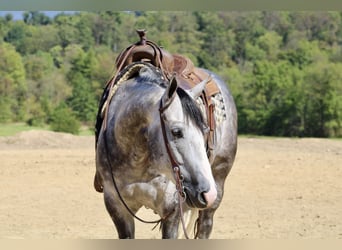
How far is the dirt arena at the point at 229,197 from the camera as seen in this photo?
6418mm

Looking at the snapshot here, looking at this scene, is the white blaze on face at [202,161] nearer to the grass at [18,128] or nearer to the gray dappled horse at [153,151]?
the gray dappled horse at [153,151]

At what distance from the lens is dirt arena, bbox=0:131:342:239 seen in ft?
21.1

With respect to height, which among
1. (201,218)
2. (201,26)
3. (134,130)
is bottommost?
(201,26)

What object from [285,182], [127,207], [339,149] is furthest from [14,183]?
[339,149]

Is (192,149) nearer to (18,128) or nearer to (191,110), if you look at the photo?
(191,110)

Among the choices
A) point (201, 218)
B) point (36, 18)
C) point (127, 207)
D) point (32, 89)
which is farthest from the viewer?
point (36, 18)

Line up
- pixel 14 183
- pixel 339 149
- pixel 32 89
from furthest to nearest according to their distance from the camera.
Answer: pixel 32 89 → pixel 339 149 → pixel 14 183

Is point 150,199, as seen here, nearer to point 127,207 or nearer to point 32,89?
point 127,207

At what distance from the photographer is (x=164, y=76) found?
3.58 metres

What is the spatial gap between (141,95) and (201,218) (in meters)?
1.62

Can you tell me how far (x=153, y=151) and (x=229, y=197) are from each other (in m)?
5.56

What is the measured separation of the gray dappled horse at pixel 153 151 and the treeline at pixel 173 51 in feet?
42.2

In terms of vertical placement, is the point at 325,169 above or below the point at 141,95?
→ below

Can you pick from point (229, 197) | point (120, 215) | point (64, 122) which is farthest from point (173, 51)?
point (120, 215)
